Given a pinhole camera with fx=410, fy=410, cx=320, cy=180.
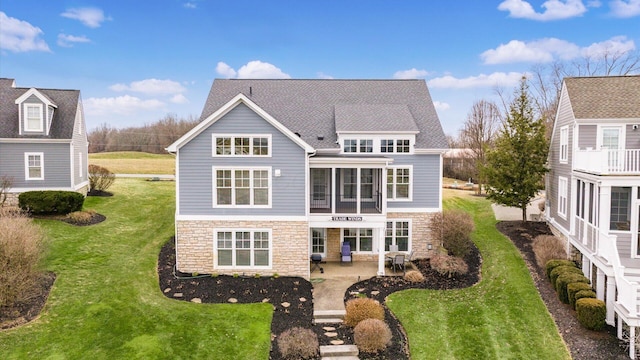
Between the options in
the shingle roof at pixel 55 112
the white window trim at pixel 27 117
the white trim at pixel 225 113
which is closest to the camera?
the white trim at pixel 225 113

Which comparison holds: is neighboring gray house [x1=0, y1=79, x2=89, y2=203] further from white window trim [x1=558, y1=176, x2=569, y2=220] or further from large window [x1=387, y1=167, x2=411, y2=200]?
white window trim [x1=558, y1=176, x2=569, y2=220]

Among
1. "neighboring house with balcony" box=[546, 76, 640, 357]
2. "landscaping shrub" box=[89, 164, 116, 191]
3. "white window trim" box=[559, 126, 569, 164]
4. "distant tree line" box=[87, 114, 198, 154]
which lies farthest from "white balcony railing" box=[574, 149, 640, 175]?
"distant tree line" box=[87, 114, 198, 154]

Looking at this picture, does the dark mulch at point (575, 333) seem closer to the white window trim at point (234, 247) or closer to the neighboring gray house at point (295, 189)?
the neighboring gray house at point (295, 189)

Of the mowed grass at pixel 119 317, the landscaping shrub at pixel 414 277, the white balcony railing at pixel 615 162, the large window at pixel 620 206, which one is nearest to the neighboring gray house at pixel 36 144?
the mowed grass at pixel 119 317

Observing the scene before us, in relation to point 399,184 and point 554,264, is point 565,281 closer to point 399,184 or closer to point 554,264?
point 554,264

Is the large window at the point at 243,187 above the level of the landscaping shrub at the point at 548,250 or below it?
above

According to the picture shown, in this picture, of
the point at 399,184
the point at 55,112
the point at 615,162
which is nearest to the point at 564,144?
the point at 615,162
